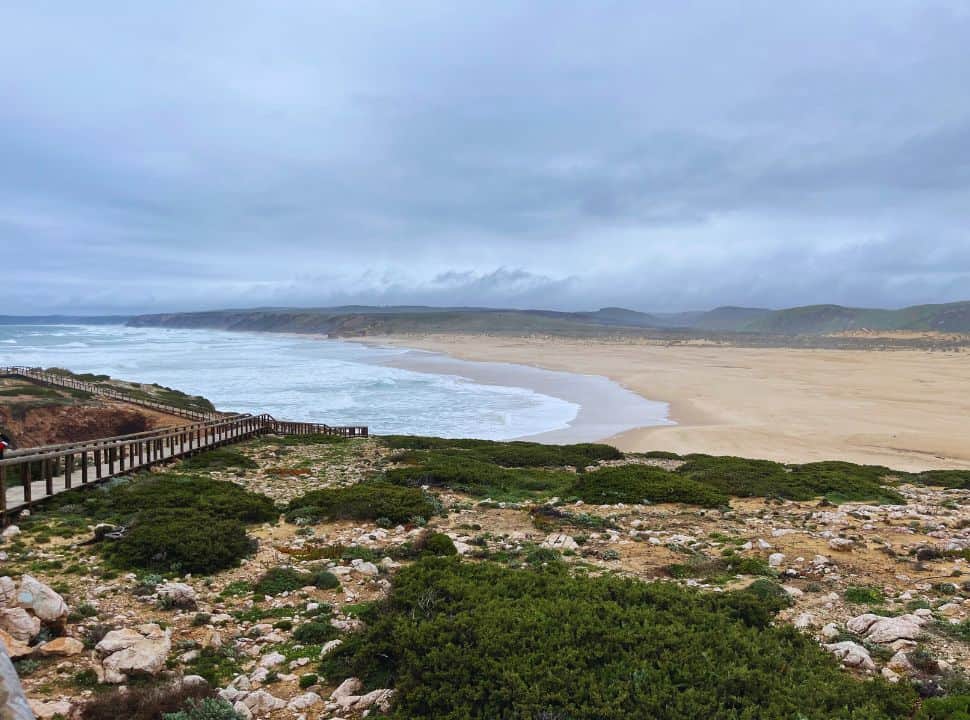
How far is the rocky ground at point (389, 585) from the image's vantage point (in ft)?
18.3

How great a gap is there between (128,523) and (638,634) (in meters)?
9.19

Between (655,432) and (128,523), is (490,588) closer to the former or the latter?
(128,523)

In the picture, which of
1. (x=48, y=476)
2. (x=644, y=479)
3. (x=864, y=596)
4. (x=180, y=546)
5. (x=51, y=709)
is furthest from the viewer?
(x=644, y=479)

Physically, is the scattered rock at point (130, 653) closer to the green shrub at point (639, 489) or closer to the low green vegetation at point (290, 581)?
the low green vegetation at point (290, 581)

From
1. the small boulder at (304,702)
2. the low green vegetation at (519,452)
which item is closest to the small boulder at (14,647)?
the small boulder at (304,702)

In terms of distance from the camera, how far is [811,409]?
3859cm

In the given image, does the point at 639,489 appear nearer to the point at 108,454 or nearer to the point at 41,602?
the point at 41,602

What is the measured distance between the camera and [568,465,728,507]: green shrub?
45.2ft

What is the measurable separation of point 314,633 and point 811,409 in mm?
40369

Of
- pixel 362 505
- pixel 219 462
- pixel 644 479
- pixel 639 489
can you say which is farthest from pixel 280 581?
pixel 219 462

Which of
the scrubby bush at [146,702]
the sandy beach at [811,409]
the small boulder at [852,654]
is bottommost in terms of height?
the sandy beach at [811,409]

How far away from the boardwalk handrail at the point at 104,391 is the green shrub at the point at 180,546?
870 inches

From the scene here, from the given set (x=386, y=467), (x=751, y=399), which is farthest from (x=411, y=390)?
(x=386, y=467)

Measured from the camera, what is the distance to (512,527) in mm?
11570
